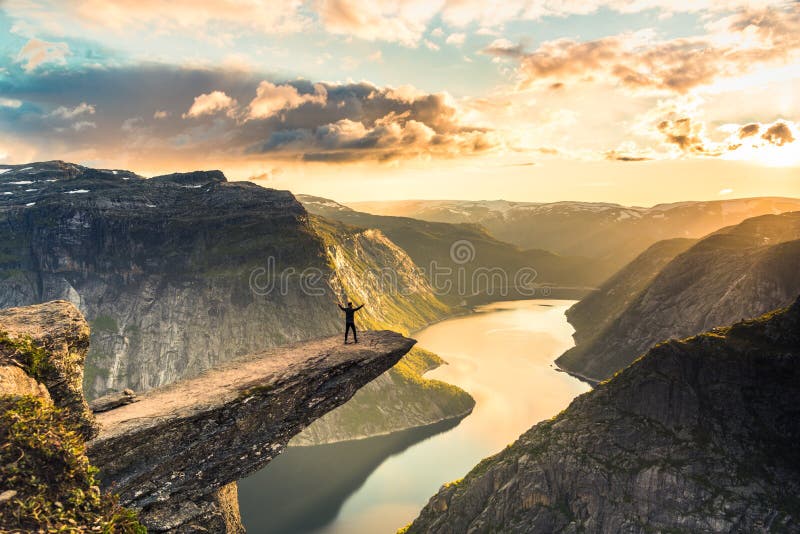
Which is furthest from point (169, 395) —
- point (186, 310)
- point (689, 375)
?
point (186, 310)

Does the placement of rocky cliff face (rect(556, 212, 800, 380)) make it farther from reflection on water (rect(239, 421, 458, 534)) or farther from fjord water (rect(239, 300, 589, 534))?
reflection on water (rect(239, 421, 458, 534))

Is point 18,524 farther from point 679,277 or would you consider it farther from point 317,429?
point 679,277

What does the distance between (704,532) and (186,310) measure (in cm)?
17497

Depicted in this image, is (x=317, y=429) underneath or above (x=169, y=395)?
underneath

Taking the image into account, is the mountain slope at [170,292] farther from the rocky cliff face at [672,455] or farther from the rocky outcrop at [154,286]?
the rocky cliff face at [672,455]

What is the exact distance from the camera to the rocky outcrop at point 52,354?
17.5 meters

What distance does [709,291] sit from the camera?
502 ft

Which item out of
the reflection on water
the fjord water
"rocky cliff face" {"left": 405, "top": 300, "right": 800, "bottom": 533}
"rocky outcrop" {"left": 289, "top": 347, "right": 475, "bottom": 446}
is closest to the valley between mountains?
"rocky cliff face" {"left": 405, "top": 300, "right": 800, "bottom": 533}

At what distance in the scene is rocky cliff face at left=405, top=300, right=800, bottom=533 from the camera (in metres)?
55.2

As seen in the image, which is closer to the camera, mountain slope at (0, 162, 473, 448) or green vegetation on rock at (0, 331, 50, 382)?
green vegetation on rock at (0, 331, 50, 382)

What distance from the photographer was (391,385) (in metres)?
164

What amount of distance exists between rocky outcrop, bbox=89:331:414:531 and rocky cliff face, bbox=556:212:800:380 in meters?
146

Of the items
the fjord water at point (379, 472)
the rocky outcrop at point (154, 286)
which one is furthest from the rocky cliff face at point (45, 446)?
the rocky outcrop at point (154, 286)

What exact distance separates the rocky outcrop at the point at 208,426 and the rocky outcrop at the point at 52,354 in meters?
2.21
